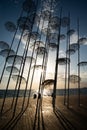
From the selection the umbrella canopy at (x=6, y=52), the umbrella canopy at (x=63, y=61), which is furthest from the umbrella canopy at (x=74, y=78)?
the umbrella canopy at (x=6, y=52)

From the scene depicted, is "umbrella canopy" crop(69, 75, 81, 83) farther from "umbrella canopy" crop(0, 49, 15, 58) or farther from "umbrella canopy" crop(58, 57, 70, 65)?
"umbrella canopy" crop(0, 49, 15, 58)

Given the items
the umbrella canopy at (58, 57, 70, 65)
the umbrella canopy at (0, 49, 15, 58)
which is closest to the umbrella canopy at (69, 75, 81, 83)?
the umbrella canopy at (58, 57, 70, 65)

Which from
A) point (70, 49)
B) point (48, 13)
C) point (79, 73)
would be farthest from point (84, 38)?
point (48, 13)

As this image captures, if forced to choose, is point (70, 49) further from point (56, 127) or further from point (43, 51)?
point (56, 127)

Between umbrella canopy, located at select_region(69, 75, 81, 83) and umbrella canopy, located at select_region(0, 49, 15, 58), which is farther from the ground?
umbrella canopy, located at select_region(0, 49, 15, 58)

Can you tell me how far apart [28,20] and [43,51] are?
4.85 metres

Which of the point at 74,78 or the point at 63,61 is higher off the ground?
the point at 63,61

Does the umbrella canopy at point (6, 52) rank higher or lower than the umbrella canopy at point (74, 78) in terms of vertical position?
higher

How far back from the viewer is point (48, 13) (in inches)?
877

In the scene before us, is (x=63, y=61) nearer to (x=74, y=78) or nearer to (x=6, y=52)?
(x=74, y=78)

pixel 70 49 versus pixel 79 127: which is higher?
pixel 70 49

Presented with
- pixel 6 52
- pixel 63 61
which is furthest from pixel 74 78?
pixel 6 52

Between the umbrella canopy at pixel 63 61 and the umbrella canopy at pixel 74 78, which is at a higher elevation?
the umbrella canopy at pixel 63 61

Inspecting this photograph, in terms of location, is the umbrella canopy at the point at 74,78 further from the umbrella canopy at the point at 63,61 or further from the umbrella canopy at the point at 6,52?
the umbrella canopy at the point at 6,52
